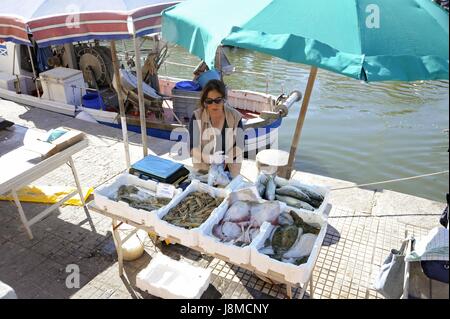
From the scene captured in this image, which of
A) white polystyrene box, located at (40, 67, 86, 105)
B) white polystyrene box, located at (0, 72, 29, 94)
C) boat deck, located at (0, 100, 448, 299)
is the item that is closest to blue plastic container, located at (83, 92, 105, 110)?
white polystyrene box, located at (40, 67, 86, 105)

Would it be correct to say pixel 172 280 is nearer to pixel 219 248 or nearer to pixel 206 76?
pixel 219 248

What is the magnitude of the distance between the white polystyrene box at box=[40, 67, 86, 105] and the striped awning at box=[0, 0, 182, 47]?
243 cm

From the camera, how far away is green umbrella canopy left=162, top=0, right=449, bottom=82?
264cm

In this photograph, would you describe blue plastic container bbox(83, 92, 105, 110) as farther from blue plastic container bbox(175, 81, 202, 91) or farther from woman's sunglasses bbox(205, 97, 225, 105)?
woman's sunglasses bbox(205, 97, 225, 105)

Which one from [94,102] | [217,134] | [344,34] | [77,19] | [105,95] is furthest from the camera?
[105,95]

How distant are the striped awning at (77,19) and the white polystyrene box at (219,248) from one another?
4322 mm

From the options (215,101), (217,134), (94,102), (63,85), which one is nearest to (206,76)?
(94,102)

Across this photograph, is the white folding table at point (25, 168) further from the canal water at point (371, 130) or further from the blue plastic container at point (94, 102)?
the canal water at point (371, 130)

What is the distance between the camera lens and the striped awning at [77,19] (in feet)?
21.0

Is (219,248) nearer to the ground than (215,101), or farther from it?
nearer to the ground

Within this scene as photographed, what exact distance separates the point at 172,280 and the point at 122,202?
994 millimetres

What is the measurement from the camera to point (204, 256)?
4422mm

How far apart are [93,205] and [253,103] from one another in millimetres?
7074

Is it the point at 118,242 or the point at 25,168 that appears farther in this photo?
the point at 25,168
